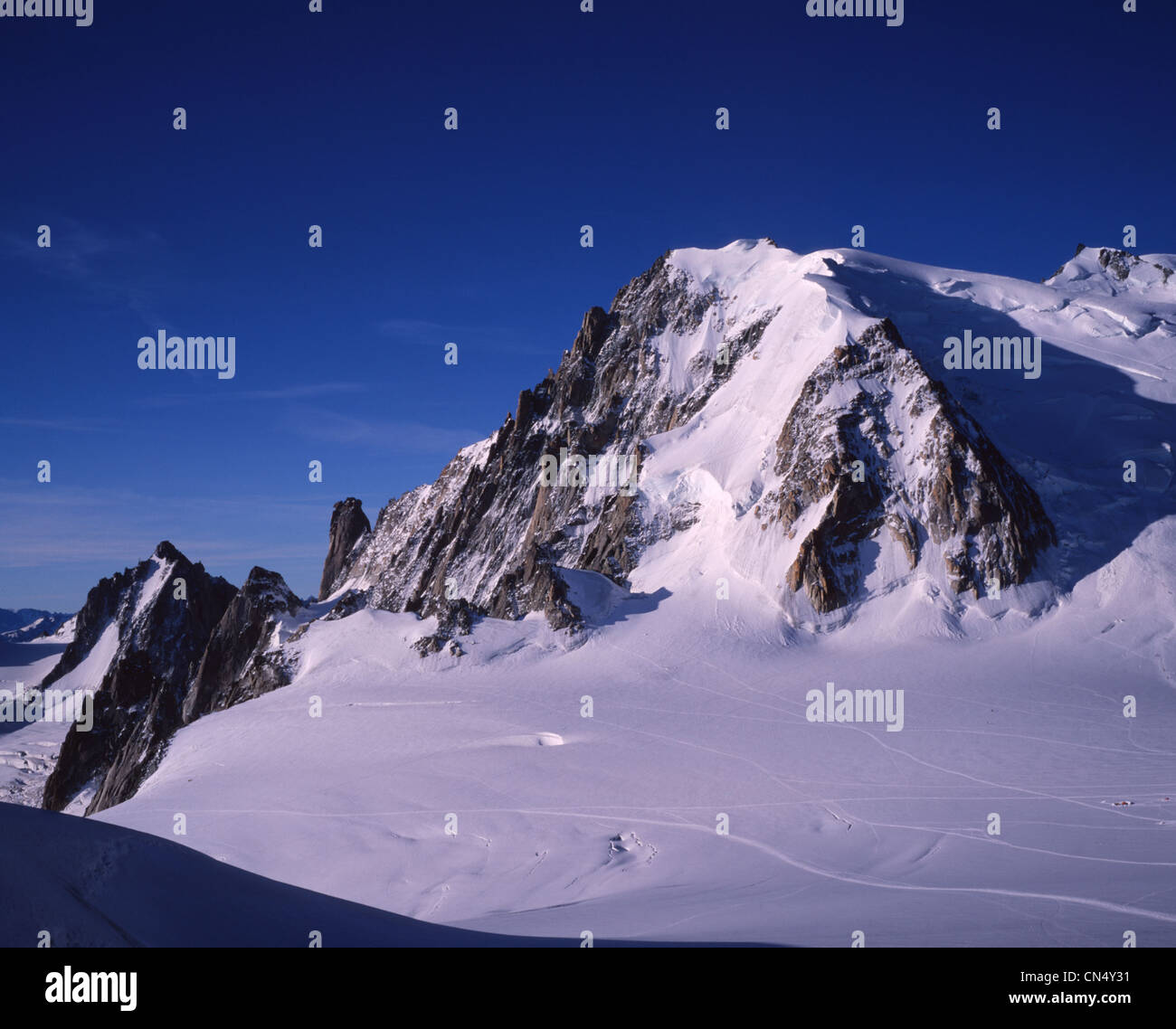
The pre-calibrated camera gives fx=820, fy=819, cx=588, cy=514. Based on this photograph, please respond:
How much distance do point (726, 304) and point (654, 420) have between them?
45.7 feet

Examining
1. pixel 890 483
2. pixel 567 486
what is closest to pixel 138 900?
pixel 890 483

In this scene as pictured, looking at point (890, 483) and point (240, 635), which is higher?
point (890, 483)

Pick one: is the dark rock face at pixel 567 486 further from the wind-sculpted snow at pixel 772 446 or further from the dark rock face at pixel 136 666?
the dark rock face at pixel 136 666

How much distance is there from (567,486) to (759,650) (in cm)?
3266

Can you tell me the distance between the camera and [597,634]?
177 feet

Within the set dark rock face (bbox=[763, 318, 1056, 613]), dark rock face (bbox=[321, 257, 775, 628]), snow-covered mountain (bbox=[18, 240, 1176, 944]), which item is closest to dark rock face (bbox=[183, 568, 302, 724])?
snow-covered mountain (bbox=[18, 240, 1176, 944])

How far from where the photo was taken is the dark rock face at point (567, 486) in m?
64.4

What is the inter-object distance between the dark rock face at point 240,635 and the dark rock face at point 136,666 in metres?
2.54

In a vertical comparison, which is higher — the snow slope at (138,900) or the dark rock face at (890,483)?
the dark rock face at (890,483)

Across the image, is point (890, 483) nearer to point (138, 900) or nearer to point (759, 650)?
point (759, 650)

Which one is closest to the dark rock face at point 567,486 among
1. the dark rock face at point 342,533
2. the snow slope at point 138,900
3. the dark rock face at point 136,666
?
the dark rock face at point 136,666

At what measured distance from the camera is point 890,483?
2108 inches

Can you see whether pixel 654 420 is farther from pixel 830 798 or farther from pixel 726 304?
pixel 830 798
